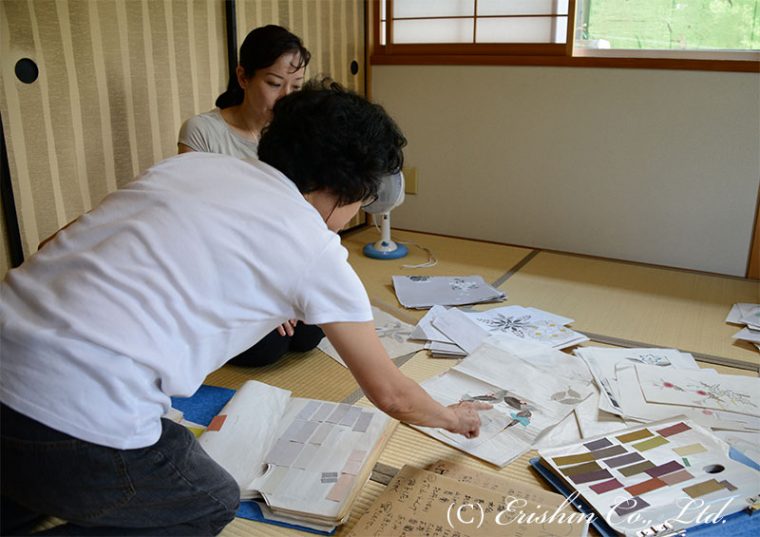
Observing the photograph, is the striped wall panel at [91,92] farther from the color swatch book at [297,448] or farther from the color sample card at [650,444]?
the color sample card at [650,444]

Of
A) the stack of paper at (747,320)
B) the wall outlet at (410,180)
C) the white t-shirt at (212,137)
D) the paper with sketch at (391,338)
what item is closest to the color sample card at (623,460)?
the paper with sketch at (391,338)

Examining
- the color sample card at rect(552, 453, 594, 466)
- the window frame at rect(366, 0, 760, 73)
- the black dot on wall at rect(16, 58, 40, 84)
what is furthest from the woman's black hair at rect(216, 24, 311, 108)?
the color sample card at rect(552, 453, 594, 466)

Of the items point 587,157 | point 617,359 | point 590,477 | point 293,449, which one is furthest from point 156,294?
point 587,157

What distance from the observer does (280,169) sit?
3.63 ft

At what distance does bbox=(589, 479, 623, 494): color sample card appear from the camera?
4.24 feet

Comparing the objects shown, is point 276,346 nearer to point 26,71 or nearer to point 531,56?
point 26,71

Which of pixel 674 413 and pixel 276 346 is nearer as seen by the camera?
pixel 674 413

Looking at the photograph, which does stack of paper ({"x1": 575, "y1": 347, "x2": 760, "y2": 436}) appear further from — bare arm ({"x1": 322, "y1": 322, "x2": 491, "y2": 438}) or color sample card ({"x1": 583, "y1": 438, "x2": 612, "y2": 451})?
bare arm ({"x1": 322, "y1": 322, "x2": 491, "y2": 438})

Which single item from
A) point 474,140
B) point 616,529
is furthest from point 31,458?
point 474,140

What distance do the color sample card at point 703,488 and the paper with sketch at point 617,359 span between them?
0.44 meters

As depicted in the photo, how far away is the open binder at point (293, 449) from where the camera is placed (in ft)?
4.23

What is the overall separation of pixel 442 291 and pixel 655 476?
4.06 ft

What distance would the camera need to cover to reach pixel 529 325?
215cm

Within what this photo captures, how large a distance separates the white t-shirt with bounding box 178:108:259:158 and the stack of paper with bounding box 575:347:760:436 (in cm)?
129
